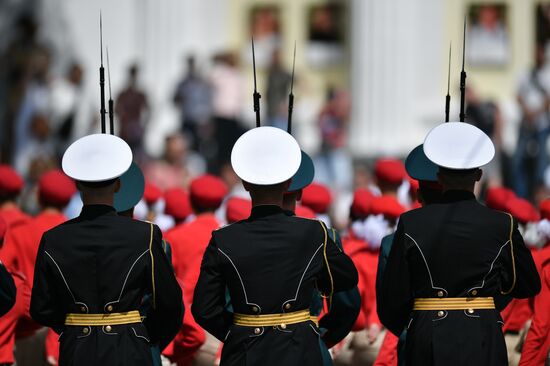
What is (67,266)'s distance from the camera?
6.29m

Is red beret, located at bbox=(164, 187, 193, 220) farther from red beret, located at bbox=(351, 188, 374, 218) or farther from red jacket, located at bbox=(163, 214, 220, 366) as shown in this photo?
red beret, located at bbox=(351, 188, 374, 218)

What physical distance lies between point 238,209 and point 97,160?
2.86 metres

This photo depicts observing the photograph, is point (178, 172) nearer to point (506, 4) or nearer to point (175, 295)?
point (506, 4)

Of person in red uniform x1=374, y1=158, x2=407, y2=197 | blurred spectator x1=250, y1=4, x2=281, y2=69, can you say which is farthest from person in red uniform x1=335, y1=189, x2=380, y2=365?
blurred spectator x1=250, y1=4, x2=281, y2=69

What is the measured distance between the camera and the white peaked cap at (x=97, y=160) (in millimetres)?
6324

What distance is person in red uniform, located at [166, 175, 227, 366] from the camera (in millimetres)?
8609

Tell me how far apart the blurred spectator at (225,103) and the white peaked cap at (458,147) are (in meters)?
11.9

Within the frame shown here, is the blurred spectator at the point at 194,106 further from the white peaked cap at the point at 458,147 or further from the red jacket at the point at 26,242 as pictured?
the white peaked cap at the point at 458,147

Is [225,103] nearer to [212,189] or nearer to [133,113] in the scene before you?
[133,113]

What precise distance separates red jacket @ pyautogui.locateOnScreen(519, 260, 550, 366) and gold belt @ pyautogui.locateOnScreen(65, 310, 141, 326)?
2.32 meters

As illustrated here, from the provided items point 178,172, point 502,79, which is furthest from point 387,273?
point 502,79

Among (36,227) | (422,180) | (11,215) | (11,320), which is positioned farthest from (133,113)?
(422,180)

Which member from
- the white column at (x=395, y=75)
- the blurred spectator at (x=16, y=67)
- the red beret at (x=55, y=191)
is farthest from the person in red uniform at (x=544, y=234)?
the blurred spectator at (x=16, y=67)

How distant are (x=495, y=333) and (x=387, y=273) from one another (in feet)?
1.90
